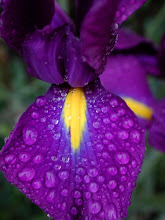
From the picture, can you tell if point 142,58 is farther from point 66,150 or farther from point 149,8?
point 149,8

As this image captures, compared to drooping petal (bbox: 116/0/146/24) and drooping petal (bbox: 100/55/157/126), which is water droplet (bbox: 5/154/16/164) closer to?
drooping petal (bbox: 116/0/146/24)

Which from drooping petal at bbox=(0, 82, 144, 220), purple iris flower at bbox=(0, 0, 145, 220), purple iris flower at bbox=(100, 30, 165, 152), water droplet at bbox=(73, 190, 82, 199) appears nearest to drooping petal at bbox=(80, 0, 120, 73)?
purple iris flower at bbox=(0, 0, 145, 220)

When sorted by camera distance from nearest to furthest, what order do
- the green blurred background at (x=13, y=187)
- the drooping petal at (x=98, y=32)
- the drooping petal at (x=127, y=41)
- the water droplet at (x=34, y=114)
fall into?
the drooping petal at (x=98, y=32)
the water droplet at (x=34, y=114)
the drooping petal at (x=127, y=41)
the green blurred background at (x=13, y=187)

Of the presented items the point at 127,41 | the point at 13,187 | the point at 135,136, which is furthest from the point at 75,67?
the point at 13,187

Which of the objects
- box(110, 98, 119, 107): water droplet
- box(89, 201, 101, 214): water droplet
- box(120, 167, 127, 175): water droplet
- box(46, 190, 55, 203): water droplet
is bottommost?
box(89, 201, 101, 214): water droplet

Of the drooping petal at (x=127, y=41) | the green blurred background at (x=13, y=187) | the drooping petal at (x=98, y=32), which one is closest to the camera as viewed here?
the drooping petal at (x=98, y=32)

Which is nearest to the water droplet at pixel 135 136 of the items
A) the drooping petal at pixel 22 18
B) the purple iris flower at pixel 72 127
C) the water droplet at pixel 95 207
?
the purple iris flower at pixel 72 127

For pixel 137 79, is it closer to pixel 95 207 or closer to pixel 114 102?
pixel 114 102

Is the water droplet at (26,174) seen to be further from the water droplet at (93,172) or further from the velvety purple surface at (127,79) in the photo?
the velvety purple surface at (127,79)
